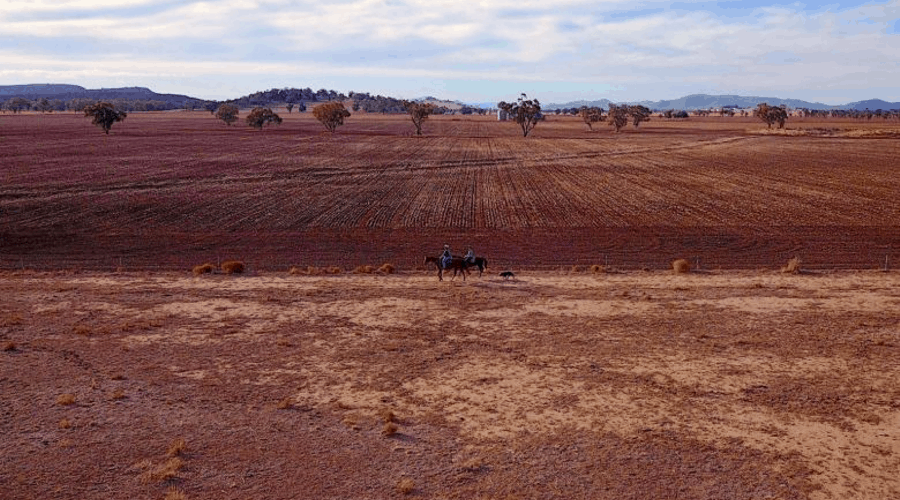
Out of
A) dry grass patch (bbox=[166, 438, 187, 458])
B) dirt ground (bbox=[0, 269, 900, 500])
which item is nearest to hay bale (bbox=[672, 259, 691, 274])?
dirt ground (bbox=[0, 269, 900, 500])

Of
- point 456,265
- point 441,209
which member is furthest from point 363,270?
point 441,209

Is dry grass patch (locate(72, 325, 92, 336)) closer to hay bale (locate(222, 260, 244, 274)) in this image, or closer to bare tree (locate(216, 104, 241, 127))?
hay bale (locate(222, 260, 244, 274))

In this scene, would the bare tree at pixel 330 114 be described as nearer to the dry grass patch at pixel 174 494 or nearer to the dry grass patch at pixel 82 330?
the dry grass patch at pixel 82 330

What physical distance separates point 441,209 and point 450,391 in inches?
1257

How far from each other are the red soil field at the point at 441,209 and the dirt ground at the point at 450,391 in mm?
8804

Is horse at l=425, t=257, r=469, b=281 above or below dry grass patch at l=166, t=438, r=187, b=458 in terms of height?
above

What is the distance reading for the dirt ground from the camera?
1198 cm

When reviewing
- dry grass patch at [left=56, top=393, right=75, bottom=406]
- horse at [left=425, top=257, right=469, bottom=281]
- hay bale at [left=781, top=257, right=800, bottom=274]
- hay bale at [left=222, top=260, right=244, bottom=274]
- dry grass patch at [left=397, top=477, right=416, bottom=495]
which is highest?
horse at [left=425, top=257, right=469, bottom=281]

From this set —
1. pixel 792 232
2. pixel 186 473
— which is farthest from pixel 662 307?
pixel 792 232

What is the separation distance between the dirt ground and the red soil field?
28.9 ft

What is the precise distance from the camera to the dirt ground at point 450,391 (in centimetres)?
1198

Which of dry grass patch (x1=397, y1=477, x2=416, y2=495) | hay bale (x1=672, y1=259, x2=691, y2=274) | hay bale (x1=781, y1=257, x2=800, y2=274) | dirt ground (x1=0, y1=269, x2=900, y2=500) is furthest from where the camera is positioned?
hay bale (x1=672, y1=259, x2=691, y2=274)

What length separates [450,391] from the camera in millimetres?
15672

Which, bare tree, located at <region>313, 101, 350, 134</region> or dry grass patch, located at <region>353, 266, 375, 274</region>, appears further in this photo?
bare tree, located at <region>313, 101, 350, 134</region>
